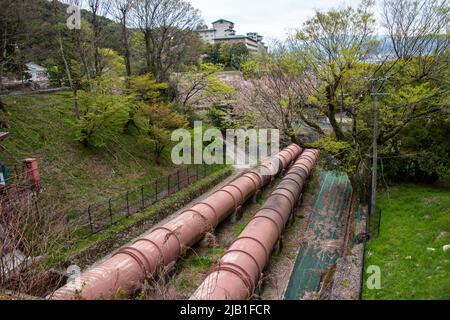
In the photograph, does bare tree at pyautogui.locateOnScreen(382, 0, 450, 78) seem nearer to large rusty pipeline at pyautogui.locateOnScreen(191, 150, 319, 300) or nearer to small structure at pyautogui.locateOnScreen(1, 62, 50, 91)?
large rusty pipeline at pyautogui.locateOnScreen(191, 150, 319, 300)

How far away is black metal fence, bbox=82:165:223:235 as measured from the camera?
18.2 metres

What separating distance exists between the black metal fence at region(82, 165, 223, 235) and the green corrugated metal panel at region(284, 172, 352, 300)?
970 centimetres

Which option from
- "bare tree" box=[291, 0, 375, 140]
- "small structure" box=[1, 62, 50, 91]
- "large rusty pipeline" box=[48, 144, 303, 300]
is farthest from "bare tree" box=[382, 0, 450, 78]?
"small structure" box=[1, 62, 50, 91]

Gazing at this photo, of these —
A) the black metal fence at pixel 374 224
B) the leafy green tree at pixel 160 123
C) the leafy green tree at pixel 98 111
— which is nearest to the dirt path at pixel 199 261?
the black metal fence at pixel 374 224

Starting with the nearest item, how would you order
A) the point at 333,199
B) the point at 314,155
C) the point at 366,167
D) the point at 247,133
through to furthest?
1. the point at 366,167
2. the point at 333,199
3. the point at 314,155
4. the point at 247,133

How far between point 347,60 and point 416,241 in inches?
369

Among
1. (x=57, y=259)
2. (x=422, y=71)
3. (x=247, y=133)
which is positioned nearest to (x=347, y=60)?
(x=422, y=71)

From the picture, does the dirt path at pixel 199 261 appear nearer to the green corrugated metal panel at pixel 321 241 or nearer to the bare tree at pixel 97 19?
the green corrugated metal panel at pixel 321 241

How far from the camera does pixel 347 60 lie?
17.6 m

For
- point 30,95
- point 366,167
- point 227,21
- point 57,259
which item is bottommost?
point 57,259

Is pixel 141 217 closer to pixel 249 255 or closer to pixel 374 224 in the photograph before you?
pixel 249 255

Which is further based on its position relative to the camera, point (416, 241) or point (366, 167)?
point (366, 167)
